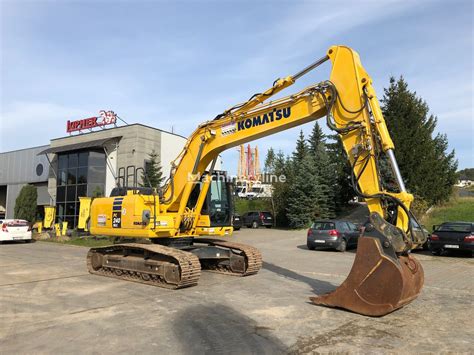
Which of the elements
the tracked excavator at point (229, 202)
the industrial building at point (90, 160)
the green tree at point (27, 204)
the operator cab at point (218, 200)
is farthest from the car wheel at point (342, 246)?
the green tree at point (27, 204)

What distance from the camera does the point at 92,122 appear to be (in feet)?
107

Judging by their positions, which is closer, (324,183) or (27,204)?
(324,183)

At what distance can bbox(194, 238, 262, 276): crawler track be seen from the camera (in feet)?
35.1

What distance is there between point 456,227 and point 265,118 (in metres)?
11.9

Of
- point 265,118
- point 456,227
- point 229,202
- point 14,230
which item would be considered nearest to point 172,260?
point 229,202

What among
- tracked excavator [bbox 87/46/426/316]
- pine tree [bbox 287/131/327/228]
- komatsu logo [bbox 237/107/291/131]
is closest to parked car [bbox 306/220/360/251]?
tracked excavator [bbox 87/46/426/316]

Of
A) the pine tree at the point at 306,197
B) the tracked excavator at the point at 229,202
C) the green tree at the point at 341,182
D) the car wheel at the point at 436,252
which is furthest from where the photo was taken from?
the green tree at the point at 341,182

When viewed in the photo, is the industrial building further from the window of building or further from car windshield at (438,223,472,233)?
car windshield at (438,223,472,233)

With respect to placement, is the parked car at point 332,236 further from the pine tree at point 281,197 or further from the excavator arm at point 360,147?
the pine tree at point 281,197

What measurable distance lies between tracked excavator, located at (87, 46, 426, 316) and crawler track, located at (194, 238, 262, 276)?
1.1 inches

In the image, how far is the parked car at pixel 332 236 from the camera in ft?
59.5

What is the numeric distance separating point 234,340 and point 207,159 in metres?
5.69

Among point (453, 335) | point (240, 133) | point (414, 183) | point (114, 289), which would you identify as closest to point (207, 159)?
point (240, 133)

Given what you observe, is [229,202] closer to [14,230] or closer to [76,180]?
[14,230]
